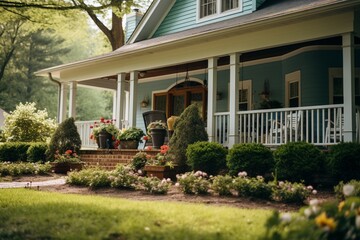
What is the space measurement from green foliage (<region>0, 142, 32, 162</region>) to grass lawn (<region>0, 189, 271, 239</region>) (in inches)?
320

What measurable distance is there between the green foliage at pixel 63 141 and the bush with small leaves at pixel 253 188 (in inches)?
261

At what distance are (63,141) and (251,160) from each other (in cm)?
619

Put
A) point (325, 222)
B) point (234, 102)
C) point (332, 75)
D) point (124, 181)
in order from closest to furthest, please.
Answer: point (325, 222) → point (124, 181) → point (234, 102) → point (332, 75)

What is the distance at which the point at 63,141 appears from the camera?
11945 mm

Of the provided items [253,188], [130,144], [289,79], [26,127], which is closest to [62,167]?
[130,144]

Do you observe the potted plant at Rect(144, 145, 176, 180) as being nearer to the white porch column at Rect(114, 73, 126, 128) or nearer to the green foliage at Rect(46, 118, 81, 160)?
the green foliage at Rect(46, 118, 81, 160)

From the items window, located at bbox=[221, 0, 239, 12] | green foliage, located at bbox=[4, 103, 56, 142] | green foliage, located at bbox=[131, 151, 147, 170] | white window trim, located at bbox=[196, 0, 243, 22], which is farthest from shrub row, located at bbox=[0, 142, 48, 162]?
window, located at bbox=[221, 0, 239, 12]

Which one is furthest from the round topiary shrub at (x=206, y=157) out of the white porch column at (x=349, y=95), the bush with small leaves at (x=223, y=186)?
the white porch column at (x=349, y=95)

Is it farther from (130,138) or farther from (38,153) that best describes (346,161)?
(38,153)

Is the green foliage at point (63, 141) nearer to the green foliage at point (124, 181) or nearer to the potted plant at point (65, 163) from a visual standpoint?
the potted plant at point (65, 163)

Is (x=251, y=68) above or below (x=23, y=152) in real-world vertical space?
above

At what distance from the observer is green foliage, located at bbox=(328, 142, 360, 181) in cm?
708

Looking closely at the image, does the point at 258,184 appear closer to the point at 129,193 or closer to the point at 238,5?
the point at 129,193

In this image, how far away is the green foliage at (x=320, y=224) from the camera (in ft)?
10.2
